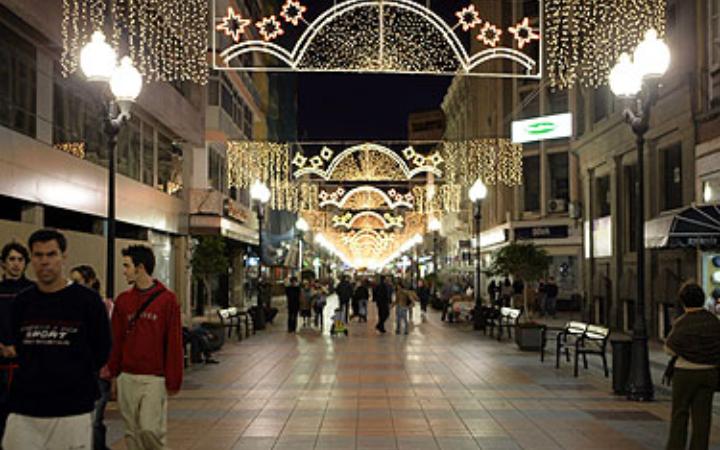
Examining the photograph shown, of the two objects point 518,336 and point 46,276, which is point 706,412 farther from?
point 518,336

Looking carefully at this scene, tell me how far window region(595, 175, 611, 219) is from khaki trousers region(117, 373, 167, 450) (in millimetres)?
29762

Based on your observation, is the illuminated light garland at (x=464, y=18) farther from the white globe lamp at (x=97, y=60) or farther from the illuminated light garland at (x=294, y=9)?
the white globe lamp at (x=97, y=60)

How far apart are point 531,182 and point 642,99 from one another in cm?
3927

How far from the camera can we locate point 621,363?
15.6 metres

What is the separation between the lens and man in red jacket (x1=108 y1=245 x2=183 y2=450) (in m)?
8.05

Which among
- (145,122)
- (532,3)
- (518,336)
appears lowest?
(518,336)

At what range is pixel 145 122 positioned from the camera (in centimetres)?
3372

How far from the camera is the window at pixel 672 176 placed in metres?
27.0

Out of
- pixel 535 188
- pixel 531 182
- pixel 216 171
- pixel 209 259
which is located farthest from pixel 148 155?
pixel 531 182

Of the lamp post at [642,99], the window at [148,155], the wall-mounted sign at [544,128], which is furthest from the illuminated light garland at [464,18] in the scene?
the wall-mounted sign at [544,128]

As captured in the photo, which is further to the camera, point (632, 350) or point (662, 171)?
point (662, 171)

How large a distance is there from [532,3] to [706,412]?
47.6 metres

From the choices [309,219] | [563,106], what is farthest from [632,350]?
[309,219]

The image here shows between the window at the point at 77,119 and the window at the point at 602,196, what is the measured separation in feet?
59.0
